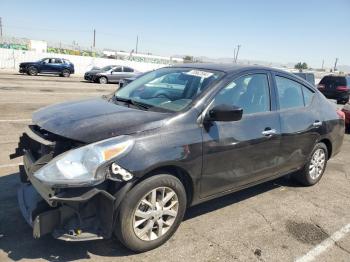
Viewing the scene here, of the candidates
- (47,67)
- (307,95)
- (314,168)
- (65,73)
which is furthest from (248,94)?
(65,73)

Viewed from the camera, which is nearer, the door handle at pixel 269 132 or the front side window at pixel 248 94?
the front side window at pixel 248 94

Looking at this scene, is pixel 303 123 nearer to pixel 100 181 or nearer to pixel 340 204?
pixel 340 204

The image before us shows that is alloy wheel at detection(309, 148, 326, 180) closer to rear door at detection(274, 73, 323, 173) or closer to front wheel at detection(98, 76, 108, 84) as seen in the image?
rear door at detection(274, 73, 323, 173)

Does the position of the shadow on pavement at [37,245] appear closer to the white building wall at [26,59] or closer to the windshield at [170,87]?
the windshield at [170,87]

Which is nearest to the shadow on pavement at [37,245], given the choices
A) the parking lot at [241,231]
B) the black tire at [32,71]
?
the parking lot at [241,231]

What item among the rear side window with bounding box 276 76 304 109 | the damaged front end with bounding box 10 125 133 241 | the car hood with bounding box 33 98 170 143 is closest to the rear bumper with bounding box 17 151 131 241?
the damaged front end with bounding box 10 125 133 241

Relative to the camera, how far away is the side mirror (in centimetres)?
360

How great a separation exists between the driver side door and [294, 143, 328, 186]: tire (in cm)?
96

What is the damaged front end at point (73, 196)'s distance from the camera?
2941 millimetres

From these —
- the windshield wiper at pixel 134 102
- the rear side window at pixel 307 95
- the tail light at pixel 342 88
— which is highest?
the rear side window at pixel 307 95

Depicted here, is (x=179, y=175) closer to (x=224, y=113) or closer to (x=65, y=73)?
(x=224, y=113)

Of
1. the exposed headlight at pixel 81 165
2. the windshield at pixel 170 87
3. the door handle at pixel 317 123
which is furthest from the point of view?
the door handle at pixel 317 123

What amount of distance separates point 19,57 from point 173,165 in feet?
109

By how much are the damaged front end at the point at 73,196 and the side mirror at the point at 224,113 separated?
1088mm
